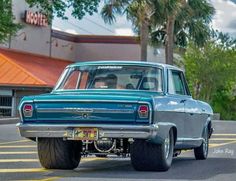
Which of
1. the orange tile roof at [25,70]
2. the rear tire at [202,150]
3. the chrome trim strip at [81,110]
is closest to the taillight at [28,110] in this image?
the chrome trim strip at [81,110]

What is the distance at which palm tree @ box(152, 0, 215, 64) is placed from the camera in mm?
38656

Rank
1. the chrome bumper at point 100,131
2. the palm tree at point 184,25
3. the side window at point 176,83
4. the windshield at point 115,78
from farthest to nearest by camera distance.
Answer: the palm tree at point 184,25
the side window at point 176,83
the windshield at point 115,78
the chrome bumper at point 100,131

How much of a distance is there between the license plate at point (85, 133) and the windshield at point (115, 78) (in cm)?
152

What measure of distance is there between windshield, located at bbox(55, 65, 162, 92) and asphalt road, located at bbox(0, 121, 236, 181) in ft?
4.60

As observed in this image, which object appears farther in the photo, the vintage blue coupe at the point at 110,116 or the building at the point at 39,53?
the building at the point at 39,53

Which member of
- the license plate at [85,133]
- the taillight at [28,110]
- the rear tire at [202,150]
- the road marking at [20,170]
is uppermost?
the taillight at [28,110]

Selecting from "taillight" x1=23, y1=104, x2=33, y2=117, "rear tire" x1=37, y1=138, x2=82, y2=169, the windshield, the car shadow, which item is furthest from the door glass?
"taillight" x1=23, y1=104, x2=33, y2=117

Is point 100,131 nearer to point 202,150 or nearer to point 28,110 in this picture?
point 28,110

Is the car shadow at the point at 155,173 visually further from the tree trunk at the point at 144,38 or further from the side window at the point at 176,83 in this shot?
the tree trunk at the point at 144,38

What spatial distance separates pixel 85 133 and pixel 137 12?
25.7m

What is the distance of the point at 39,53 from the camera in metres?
45.8

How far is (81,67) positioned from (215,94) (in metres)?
42.3

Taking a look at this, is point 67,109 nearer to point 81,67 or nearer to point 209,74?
point 81,67

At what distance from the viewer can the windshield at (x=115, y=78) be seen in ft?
40.5
